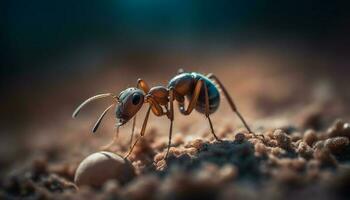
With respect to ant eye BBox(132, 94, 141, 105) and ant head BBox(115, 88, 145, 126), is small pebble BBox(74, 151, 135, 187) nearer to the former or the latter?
ant head BBox(115, 88, 145, 126)

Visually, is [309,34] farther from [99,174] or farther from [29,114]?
[99,174]

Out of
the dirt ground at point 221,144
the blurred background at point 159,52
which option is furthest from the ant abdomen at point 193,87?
the blurred background at point 159,52

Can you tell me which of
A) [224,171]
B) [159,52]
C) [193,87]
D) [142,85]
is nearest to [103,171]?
[224,171]

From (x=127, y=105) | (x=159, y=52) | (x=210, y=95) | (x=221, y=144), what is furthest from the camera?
(x=159, y=52)

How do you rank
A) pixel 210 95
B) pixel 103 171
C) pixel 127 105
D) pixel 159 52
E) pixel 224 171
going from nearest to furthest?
pixel 224 171 < pixel 103 171 < pixel 127 105 < pixel 210 95 < pixel 159 52

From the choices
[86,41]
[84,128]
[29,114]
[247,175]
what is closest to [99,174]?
[247,175]

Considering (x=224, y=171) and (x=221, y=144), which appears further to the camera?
(x=221, y=144)

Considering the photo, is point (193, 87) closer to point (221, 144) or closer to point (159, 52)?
point (221, 144)
